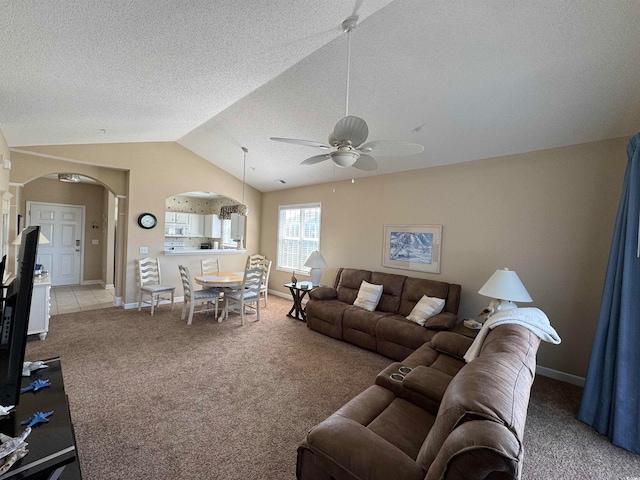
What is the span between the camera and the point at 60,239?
7031 millimetres

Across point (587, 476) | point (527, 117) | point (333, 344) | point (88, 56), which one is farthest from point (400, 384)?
point (88, 56)

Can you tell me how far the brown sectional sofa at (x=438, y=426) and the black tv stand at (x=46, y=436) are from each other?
3.37 feet

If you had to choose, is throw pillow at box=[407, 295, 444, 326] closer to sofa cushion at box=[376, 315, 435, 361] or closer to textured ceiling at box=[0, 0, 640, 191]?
sofa cushion at box=[376, 315, 435, 361]

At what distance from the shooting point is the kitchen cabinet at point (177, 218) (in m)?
8.41

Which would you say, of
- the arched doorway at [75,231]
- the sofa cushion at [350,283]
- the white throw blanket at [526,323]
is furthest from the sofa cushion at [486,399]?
the arched doorway at [75,231]

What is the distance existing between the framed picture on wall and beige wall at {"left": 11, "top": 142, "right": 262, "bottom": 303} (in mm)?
3991

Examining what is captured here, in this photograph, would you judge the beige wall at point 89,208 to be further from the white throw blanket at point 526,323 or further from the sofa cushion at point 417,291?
the white throw blanket at point 526,323

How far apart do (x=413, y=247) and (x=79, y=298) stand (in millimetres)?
6803

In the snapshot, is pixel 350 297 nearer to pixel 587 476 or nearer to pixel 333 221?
pixel 333 221

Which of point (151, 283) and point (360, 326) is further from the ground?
point (151, 283)

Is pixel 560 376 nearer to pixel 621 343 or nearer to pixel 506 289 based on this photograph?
pixel 621 343

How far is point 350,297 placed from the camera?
4648mm

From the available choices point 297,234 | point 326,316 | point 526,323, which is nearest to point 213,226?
point 297,234

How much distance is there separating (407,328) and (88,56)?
3.86m
